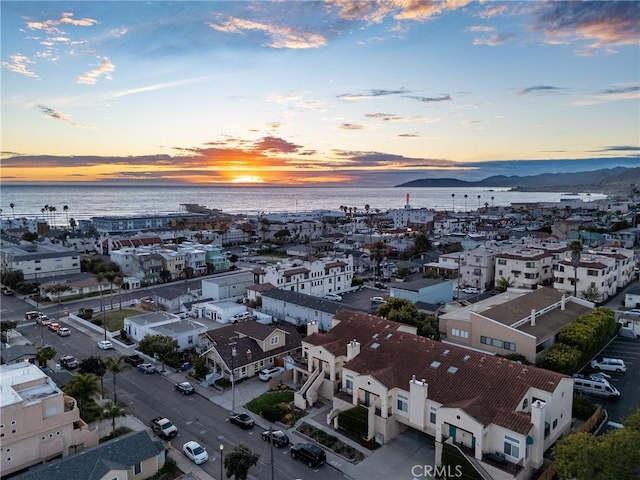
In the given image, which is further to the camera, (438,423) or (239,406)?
(239,406)

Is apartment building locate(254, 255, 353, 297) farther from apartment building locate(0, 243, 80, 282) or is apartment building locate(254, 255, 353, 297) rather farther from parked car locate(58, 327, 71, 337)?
apartment building locate(0, 243, 80, 282)

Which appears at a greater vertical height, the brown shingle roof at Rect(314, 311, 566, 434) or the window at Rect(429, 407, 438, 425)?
the brown shingle roof at Rect(314, 311, 566, 434)

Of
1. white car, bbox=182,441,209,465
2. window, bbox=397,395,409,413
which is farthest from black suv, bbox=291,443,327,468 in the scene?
window, bbox=397,395,409,413

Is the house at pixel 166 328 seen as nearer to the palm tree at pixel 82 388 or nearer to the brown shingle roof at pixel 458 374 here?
the palm tree at pixel 82 388

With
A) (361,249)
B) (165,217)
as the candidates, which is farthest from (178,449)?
(165,217)

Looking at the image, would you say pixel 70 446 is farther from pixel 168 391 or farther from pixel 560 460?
pixel 560 460
